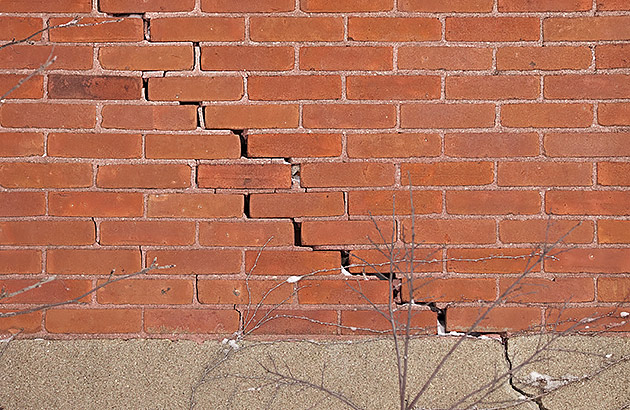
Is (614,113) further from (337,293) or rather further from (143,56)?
(143,56)

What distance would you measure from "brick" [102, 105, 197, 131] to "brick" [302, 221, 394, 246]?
0.50m

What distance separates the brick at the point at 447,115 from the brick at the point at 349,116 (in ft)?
0.17

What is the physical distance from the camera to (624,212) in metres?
1.73

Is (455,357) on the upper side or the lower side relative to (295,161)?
lower

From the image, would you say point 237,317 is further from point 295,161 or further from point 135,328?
point 295,161

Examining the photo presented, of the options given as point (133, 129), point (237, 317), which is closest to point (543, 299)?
point (237, 317)

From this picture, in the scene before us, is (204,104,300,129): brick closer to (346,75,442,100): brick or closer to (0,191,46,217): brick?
(346,75,442,100): brick

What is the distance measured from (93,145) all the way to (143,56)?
32 centimetres

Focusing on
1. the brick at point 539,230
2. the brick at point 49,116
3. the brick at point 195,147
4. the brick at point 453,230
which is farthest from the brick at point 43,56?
the brick at point 539,230

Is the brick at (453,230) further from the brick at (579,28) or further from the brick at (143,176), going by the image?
the brick at (143,176)

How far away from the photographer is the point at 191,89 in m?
1.74

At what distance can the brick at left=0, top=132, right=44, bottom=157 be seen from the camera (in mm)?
1727

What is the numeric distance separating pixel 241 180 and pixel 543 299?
3.38 ft

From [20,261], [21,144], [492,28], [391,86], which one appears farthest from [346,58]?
[20,261]
